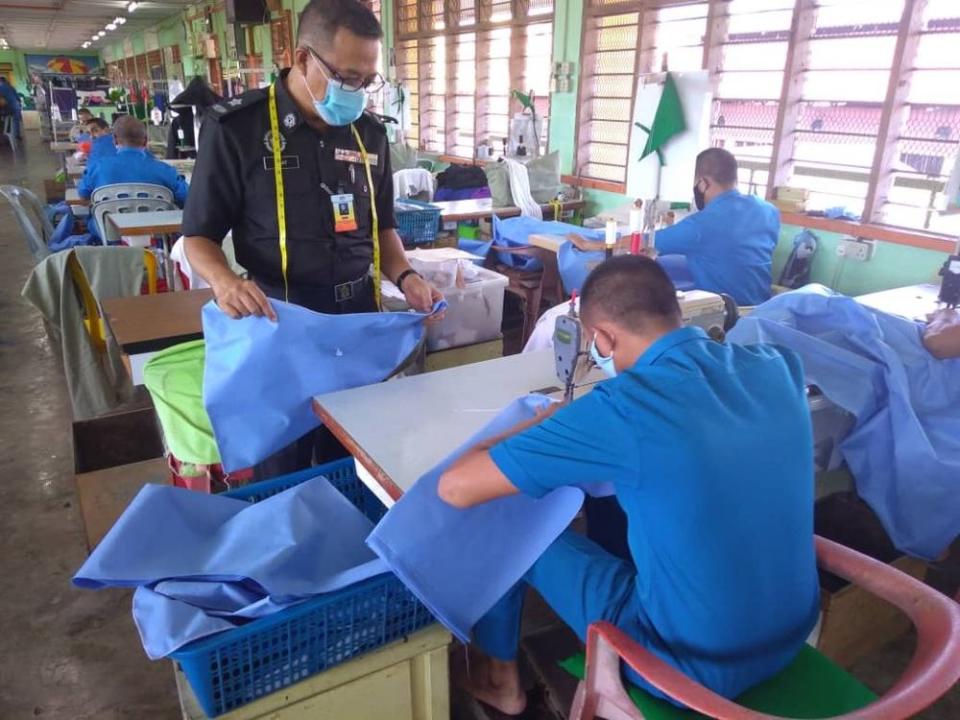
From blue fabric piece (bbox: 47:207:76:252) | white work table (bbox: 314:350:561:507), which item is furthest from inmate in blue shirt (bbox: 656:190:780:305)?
blue fabric piece (bbox: 47:207:76:252)

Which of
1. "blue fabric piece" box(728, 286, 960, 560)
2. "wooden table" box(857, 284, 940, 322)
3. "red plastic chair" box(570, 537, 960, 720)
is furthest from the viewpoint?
"wooden table" box(857, 284, 940, 322)

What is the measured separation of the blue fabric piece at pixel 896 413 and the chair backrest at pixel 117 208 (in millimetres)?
3885

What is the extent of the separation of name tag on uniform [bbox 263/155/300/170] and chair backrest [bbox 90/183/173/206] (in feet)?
10.3

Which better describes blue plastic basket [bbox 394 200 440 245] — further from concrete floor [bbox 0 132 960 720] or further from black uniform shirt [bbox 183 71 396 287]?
black uniform shirt [bbox 183 71 396 287]

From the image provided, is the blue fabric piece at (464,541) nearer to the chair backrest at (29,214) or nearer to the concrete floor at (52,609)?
the concrete floor at (52,609)

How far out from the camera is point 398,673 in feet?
4.66

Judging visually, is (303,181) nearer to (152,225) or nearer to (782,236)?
(152,225)

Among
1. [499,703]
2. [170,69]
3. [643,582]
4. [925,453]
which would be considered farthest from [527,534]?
[170,69]

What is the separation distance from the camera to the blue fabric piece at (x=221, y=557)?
1.20 meters

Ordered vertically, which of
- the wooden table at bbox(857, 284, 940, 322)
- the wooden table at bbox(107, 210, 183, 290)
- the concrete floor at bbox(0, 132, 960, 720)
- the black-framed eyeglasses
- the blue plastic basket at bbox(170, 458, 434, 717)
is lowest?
the concrete floor at bbox(0, 132, 960, 720)

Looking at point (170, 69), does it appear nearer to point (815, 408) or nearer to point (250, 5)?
point (250, 5)

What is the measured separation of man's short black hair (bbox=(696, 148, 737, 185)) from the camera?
10.4 feet

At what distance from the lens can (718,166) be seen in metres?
3.17

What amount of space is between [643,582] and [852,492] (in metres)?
1.43
